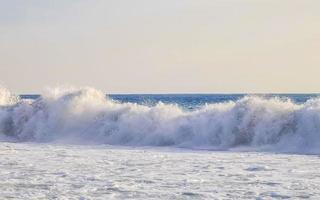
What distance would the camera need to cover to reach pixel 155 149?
1870 centimetres

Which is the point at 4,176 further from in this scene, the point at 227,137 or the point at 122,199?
the point at 227,137

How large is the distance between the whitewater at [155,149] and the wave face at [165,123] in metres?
0.04

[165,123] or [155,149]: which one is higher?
[165,123]

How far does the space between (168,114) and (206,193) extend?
1399 centimetres

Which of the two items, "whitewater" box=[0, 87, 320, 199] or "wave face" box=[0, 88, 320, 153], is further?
"wave face" box=[0, 88, 320, 153]

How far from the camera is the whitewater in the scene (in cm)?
995

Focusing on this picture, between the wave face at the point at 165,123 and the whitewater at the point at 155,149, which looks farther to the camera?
the wave face at the point at 165,123

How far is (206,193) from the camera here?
9.48 meters

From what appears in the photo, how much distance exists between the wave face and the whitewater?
1.6 inches

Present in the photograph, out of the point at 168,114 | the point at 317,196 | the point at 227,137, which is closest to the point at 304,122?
the point at 227,137

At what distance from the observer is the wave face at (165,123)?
778 inches

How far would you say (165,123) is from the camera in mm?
22719

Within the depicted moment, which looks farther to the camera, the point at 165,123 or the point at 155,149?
the point at 165,123

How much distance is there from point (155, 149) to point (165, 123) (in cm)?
409
